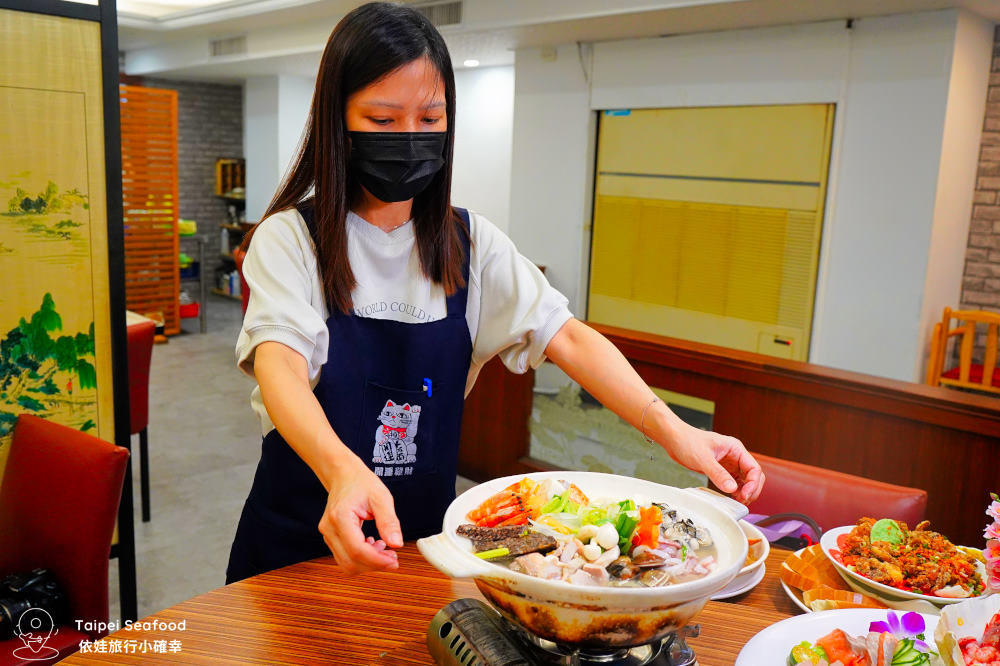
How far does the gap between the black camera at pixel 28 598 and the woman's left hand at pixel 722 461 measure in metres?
1.44

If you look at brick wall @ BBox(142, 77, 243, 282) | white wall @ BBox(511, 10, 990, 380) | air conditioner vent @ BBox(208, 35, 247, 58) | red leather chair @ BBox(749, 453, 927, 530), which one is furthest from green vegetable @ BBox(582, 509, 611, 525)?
brick wall @ BBox(142, 77, 243, 282)

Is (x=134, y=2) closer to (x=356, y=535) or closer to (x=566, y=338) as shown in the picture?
(x=566, y=338)

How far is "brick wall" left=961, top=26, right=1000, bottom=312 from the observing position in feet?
16.4

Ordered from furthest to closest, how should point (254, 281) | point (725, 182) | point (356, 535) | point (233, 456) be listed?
point (725, 182) < point (233, 456) < point (254, 281) < point (356, 535)

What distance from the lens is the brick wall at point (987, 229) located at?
498 cm

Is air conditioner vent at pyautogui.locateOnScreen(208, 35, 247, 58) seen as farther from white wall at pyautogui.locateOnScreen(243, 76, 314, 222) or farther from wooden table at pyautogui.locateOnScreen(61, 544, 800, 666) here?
wooden table at pyautogui.locateOnScreen(61, 544, 800, 666)

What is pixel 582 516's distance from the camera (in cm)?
98

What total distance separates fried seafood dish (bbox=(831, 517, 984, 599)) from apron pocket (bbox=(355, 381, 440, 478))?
2.32 ft

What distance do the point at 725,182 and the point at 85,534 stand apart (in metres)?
4.52

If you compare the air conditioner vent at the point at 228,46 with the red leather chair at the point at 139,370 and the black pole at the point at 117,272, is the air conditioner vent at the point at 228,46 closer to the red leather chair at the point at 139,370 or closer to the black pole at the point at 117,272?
the red leather chair at the point at 139,370

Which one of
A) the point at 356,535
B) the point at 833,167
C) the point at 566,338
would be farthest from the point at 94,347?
the point at 833,167

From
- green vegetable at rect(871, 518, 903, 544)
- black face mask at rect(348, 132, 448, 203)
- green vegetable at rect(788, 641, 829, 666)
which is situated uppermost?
black face mask at rect(348, 132, 448, 203)
